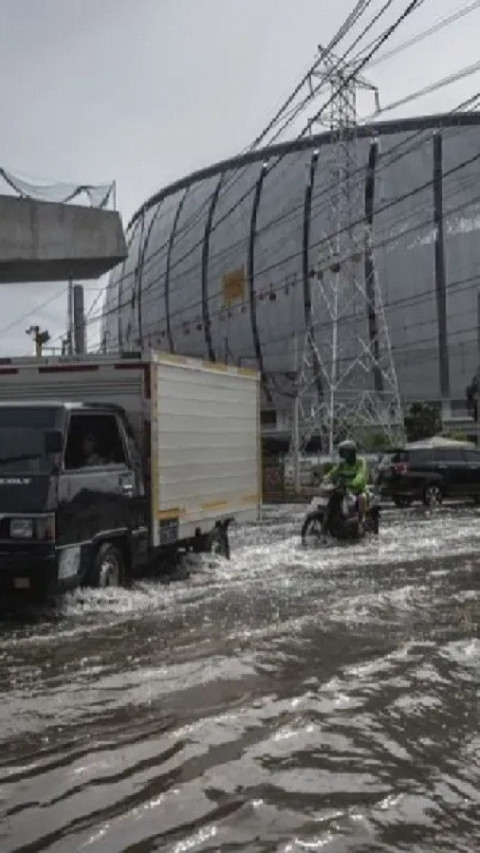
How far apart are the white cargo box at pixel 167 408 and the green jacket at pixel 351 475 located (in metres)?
2.95

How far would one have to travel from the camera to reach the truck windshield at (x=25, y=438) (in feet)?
28.9

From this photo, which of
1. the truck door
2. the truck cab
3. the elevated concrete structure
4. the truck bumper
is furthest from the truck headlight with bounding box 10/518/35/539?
the elevated concrete structure

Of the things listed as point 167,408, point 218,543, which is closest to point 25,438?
point 167,408

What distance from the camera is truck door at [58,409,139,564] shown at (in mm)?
8797

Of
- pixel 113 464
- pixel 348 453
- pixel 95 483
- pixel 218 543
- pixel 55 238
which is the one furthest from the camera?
pixel 55 238

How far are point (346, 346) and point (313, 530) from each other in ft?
182

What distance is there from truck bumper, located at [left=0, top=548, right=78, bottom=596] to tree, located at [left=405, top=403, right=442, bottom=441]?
47.2m

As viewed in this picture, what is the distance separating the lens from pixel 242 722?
18.4ft

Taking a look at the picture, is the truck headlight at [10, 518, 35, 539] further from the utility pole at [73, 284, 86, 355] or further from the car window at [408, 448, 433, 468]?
the utility pole at [73, 284, 86, 355]

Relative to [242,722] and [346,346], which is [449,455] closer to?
[242,722]

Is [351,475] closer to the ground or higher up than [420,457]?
closer to the ground

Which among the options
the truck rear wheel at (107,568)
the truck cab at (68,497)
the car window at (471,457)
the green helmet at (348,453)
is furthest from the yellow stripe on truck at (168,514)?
the car window at (471,457)

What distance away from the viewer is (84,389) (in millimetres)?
10766

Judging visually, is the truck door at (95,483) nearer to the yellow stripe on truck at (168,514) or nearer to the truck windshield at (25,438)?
the truck windshield at (25,438)
